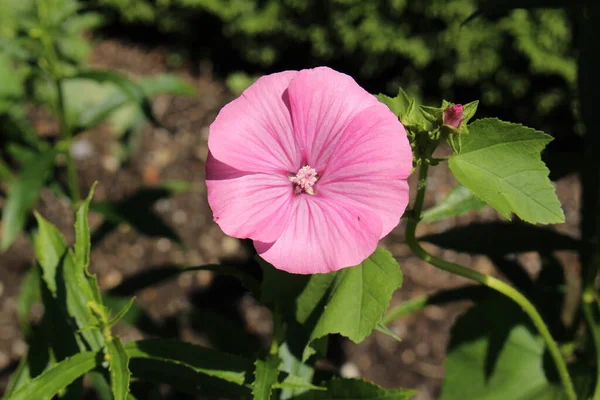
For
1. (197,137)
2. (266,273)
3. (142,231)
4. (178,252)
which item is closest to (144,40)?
(197,137)

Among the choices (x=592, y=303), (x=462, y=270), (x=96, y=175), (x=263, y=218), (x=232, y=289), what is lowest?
(x=232, y=289)

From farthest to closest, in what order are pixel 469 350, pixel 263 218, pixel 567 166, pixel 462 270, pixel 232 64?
1. pixel 232 64
2. pixel 469 350
3. pixel 567 166
4. pixel 462 270
5. pixel 263 218

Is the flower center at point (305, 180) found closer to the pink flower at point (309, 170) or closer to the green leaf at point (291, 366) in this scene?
the pink flower at point (309, 170)

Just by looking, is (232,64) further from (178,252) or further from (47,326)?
(47,326)

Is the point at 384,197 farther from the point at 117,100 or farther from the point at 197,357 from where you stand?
the point at 117,100

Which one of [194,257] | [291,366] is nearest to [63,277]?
[291,366]

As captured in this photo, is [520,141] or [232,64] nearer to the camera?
[520,141]

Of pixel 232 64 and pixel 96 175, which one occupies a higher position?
pixel 232 64

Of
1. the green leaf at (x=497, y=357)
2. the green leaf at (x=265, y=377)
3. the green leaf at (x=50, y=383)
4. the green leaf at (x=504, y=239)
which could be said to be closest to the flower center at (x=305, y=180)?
the green leaf at (x=265, y=377)
